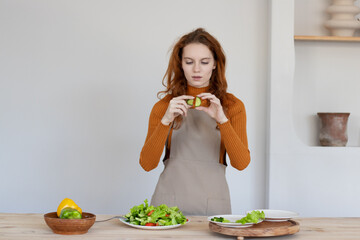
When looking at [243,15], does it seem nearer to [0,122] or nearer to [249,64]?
[249,64]

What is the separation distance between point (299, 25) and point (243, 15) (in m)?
0.46

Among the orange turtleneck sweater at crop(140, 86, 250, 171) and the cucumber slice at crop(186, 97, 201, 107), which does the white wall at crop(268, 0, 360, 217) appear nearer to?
the orange turtleneck sweater at crop(140, 86, 250, 171)

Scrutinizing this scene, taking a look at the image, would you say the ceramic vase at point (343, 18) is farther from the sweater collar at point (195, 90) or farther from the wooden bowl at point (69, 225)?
the wooden bowl at point (69, 225)

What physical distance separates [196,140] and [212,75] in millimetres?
358

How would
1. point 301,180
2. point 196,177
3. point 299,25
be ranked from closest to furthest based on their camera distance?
point 196,177 → point 301,180 → point 299,25

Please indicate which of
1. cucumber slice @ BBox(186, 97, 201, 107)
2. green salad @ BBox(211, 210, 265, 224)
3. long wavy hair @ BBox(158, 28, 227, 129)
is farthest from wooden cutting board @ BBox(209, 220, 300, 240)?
long wavy hair @ BBox(158, 28, 227, 129)

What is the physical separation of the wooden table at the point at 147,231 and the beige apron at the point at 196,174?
42 centimetres

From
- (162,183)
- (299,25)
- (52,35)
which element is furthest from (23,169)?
(299,25)

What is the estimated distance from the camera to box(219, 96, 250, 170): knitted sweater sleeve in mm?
2523

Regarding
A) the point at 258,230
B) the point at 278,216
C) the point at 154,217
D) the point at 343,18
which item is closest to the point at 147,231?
the point at 154,217

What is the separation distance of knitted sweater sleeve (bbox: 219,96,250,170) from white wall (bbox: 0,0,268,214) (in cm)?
132

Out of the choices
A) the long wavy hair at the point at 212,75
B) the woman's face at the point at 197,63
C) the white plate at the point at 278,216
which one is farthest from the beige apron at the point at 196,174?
the white plate at the point at 278,216

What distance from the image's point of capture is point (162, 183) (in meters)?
2.74

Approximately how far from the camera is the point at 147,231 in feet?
6.57
